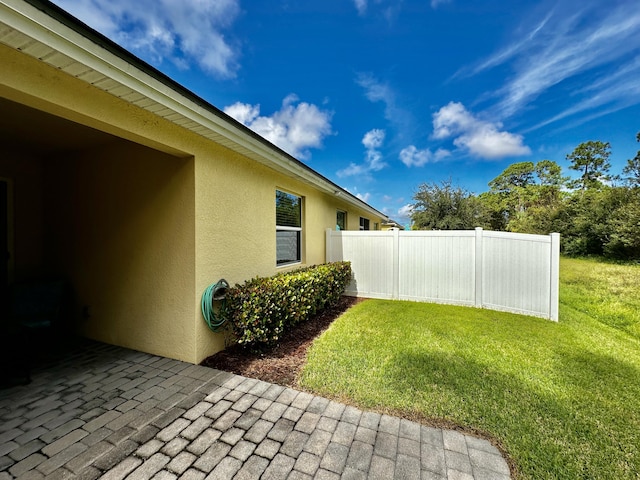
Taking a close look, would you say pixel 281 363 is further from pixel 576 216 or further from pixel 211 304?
pixel 576 216

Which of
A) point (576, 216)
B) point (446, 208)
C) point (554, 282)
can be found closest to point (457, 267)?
point (554, 282)

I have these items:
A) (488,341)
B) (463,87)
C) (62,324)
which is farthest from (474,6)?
(62,324)

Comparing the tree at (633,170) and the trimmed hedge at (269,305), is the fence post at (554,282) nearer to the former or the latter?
the trimmed hedge at (269,305)

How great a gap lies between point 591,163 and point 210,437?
1899 inches

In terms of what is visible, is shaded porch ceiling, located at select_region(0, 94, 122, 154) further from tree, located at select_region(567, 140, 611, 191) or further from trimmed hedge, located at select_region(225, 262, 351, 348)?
tree, located at select_region(567, 140, 611, 191)

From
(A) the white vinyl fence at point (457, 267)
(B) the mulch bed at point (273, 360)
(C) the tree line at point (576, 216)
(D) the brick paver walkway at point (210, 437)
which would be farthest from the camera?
(C) the tree line at point (576, 216)

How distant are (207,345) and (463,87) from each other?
14.0m

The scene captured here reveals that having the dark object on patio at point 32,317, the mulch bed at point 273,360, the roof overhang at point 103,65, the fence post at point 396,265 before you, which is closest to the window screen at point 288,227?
the mulch bed at point 273,360

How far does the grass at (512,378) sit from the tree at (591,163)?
39.0 m

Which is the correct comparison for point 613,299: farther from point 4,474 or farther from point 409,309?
point 4,474

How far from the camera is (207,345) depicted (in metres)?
3.90

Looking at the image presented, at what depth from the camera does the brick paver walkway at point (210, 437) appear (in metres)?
1.97

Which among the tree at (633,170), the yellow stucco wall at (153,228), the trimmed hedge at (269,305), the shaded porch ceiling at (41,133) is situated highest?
the tree at (633,170)

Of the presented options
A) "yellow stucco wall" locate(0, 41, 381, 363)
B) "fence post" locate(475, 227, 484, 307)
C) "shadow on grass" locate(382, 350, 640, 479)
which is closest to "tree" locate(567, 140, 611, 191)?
"fence post" locate(475, 227, 484, 307)
